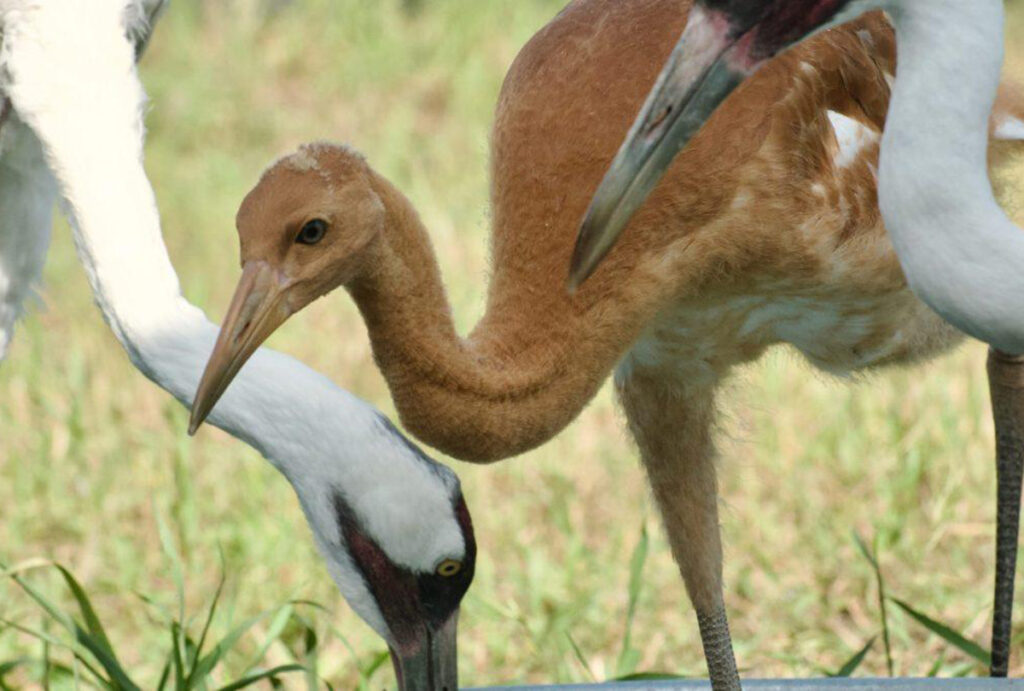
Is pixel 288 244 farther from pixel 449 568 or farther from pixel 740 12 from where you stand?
pixel 740 12

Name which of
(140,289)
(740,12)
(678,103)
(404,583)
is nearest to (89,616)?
(140,289)

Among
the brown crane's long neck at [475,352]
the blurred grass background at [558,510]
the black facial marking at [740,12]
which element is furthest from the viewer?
the blurred grass background at [558,510]

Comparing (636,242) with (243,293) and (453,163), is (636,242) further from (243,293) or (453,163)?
(453,163)

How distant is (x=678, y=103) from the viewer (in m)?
2.56

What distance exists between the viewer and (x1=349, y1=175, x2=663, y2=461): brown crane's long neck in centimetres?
318

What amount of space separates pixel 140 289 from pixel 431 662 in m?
0.89

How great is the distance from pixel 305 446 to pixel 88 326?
3.18 metres

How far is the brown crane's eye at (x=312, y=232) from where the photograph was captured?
2951 millimetres

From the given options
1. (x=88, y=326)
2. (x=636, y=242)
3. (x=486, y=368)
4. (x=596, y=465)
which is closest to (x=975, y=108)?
(x=636, y=242)

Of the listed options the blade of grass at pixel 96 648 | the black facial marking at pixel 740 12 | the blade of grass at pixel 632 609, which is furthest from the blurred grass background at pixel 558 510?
the black facial marking at pixel 740 12

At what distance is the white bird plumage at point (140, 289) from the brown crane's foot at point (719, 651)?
77 centimetres

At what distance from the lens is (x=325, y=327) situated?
5980mm

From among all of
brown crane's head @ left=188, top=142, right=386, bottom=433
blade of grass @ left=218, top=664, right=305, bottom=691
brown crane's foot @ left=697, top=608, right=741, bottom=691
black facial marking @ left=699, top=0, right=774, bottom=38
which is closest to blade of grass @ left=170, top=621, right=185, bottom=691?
blade of grass @ left=218, top=664, right=305, bottom=691

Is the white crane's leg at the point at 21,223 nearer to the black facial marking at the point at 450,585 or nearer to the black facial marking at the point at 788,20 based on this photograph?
the black facial marking at the point at 450,585
